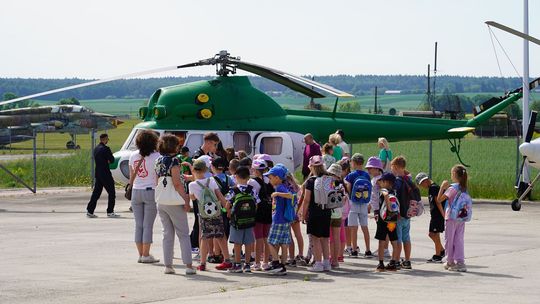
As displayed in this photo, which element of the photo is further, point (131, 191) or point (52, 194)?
point (52, 194)

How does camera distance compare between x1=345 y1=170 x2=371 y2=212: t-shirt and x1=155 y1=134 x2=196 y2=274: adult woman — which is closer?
x1=155 y1=134 x2=196 y2=274: adult woman

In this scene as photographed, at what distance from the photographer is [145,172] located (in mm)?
13883

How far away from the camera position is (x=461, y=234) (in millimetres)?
13742

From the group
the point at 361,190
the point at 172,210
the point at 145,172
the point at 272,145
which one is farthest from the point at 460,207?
the point at 272,145

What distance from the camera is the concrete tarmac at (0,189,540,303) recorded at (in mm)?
11180

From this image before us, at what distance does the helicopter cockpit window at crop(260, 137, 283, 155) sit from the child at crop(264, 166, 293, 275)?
10206mm

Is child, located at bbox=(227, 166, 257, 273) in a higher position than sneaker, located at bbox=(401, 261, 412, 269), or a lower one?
higher

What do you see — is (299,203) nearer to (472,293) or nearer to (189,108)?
(472,293)

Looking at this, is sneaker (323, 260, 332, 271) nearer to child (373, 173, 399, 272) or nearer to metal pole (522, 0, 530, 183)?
child (373, 173, 399, 272)

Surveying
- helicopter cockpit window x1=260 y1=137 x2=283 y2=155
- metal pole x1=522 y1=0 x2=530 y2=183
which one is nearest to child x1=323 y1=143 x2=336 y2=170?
helicopter cockpit window x1=260 y1=137 x2=283 y2=155

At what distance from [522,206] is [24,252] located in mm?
13058

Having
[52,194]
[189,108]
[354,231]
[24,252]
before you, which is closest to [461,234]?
[354,231]

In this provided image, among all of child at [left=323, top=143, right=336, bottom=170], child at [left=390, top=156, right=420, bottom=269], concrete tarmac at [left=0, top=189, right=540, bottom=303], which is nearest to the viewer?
concrete tarmac at [left=0, top=189, right=540, bottom=303]

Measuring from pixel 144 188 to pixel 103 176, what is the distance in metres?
7.76
